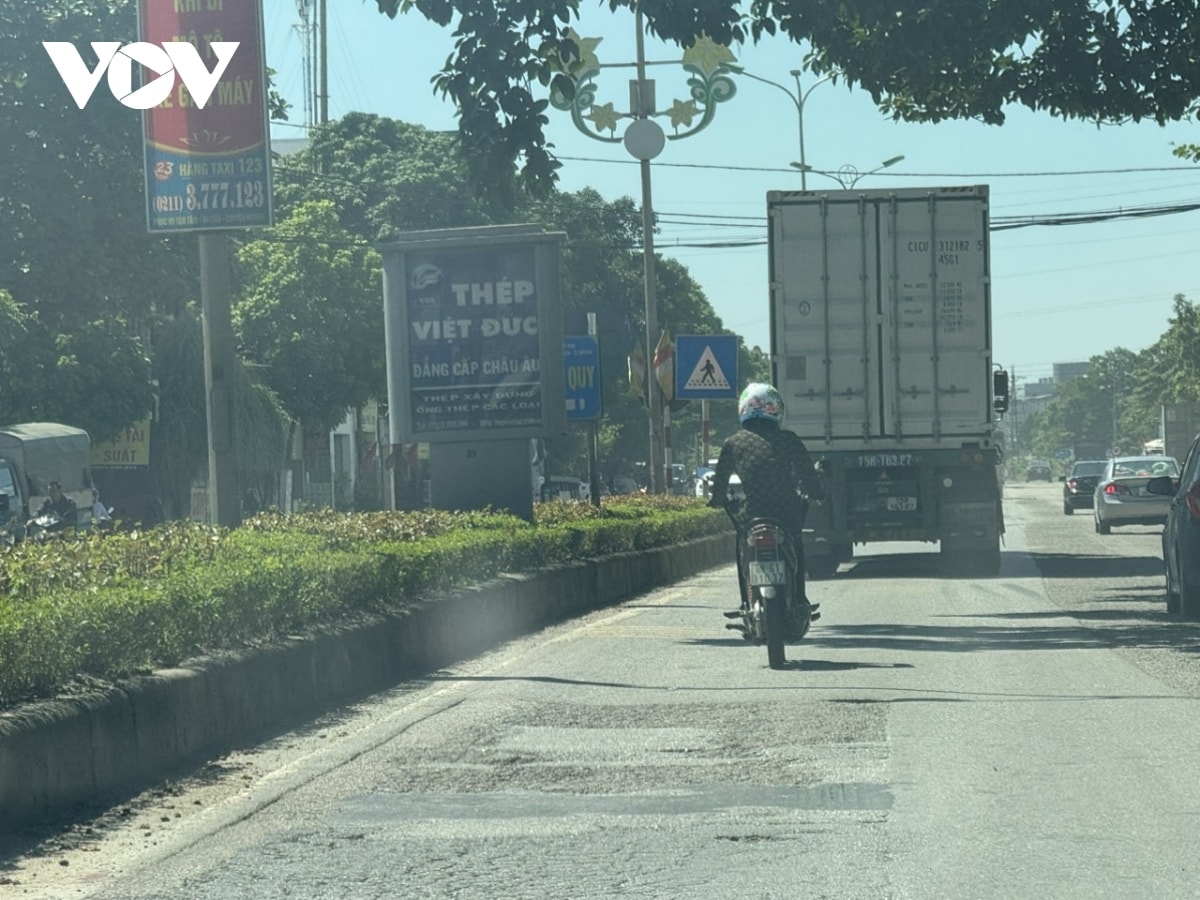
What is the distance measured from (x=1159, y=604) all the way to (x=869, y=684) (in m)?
7.45

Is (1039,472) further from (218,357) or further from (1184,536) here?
(218,357)

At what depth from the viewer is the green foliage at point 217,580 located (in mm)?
8055

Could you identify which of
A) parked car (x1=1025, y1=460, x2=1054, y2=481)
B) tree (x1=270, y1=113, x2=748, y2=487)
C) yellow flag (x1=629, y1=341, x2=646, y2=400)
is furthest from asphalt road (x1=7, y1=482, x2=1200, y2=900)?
parked car (x1=1025, y1=460, x2=1054, y2=481)

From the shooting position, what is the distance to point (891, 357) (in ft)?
73.4

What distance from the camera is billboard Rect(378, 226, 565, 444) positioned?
2059cm

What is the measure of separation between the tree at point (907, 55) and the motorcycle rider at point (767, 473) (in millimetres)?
3130

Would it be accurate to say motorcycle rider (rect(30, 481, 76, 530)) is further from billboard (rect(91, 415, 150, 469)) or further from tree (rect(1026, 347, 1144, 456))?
tree (rect(1026, 347, 1144, 456))

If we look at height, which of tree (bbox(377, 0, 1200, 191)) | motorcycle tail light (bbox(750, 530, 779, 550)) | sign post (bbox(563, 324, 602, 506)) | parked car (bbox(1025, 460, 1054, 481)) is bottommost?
parked car (bbox(1025, 460, 1054, 481))

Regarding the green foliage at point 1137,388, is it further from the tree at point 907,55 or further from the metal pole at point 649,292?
the tree at point 907,55

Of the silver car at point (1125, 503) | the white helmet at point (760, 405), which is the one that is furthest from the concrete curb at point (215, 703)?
the silver car at point (1125, 503)

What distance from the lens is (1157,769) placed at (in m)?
8.12

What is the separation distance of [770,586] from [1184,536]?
15.1 ft

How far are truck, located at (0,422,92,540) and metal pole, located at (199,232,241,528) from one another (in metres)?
19.5

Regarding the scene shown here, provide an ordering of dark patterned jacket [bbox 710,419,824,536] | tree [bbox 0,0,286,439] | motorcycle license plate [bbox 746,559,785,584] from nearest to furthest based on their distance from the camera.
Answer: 1. motorcycle license plate [bbox 746,559,785,584]
2. dark patterned jacket [bbox 710,419,824,536]
3. tree [bbox 0,0,286,439]
